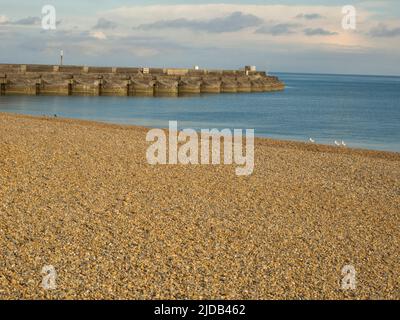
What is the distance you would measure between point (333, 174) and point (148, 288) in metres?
8.89

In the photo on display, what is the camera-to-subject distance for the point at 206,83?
219 feet

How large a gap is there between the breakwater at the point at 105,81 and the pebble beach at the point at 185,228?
128 ft

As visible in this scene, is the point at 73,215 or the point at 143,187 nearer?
the point at 73,215

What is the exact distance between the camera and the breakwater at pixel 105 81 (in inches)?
2037

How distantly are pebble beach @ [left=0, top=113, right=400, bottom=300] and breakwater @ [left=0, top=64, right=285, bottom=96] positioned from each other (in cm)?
3889

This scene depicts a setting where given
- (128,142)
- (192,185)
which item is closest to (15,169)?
(192,185)

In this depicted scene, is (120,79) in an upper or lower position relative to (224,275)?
upper

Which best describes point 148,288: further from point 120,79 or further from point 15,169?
point 120,79
